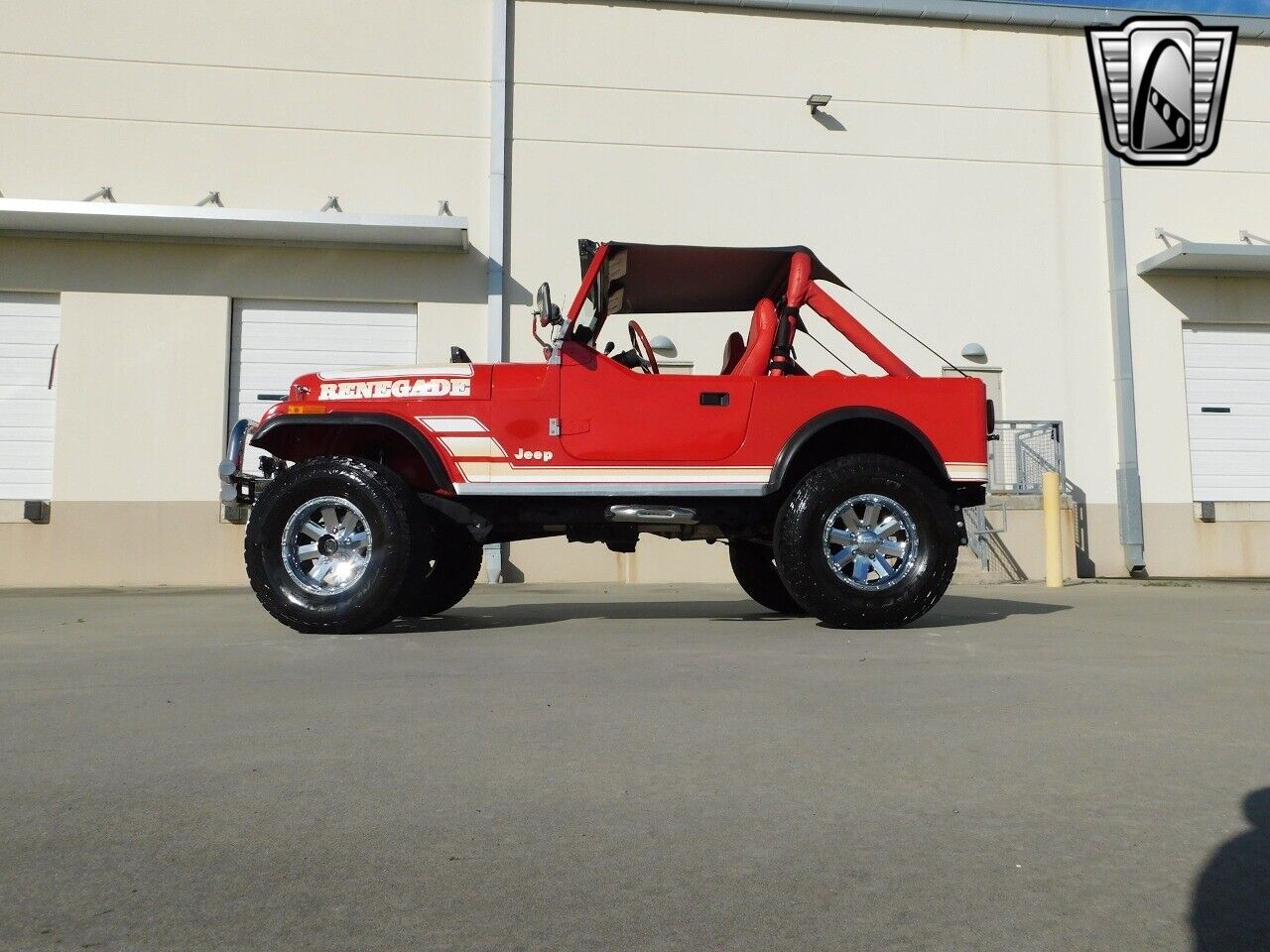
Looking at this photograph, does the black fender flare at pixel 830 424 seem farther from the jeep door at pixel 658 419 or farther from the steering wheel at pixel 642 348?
the steering wheel at pixel 642 348

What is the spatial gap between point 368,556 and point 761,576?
2.92 m

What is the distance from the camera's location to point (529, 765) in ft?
8.91

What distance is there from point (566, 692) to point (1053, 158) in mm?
14116

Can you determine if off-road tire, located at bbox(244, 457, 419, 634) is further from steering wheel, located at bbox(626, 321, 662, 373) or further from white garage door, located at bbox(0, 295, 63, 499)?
white garage door, located at bbox(0, 295, 63, 499)

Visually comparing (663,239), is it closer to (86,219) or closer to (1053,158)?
(1053,158)

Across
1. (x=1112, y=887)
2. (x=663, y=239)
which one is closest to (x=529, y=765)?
(x=1112, y=887)

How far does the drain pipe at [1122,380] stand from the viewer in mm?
14578

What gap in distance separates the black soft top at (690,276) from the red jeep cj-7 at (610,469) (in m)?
0.23

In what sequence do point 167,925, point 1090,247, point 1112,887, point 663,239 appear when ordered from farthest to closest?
point 1090,247 → point 663,239 → point 1112,887 → point 167,925

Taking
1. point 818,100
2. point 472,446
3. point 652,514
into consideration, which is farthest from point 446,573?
point 818,100

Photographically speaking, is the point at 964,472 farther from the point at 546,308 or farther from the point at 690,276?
the point at 546,308

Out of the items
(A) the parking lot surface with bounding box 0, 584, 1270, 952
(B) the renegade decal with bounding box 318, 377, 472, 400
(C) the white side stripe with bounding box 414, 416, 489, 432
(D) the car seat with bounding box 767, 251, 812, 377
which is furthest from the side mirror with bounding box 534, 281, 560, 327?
(A) the parking lot surface with bounding box 0, 584, 1270, 952

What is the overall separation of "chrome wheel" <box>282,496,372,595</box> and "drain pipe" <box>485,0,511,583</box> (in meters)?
7.58

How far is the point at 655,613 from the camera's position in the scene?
7516 millimetres
